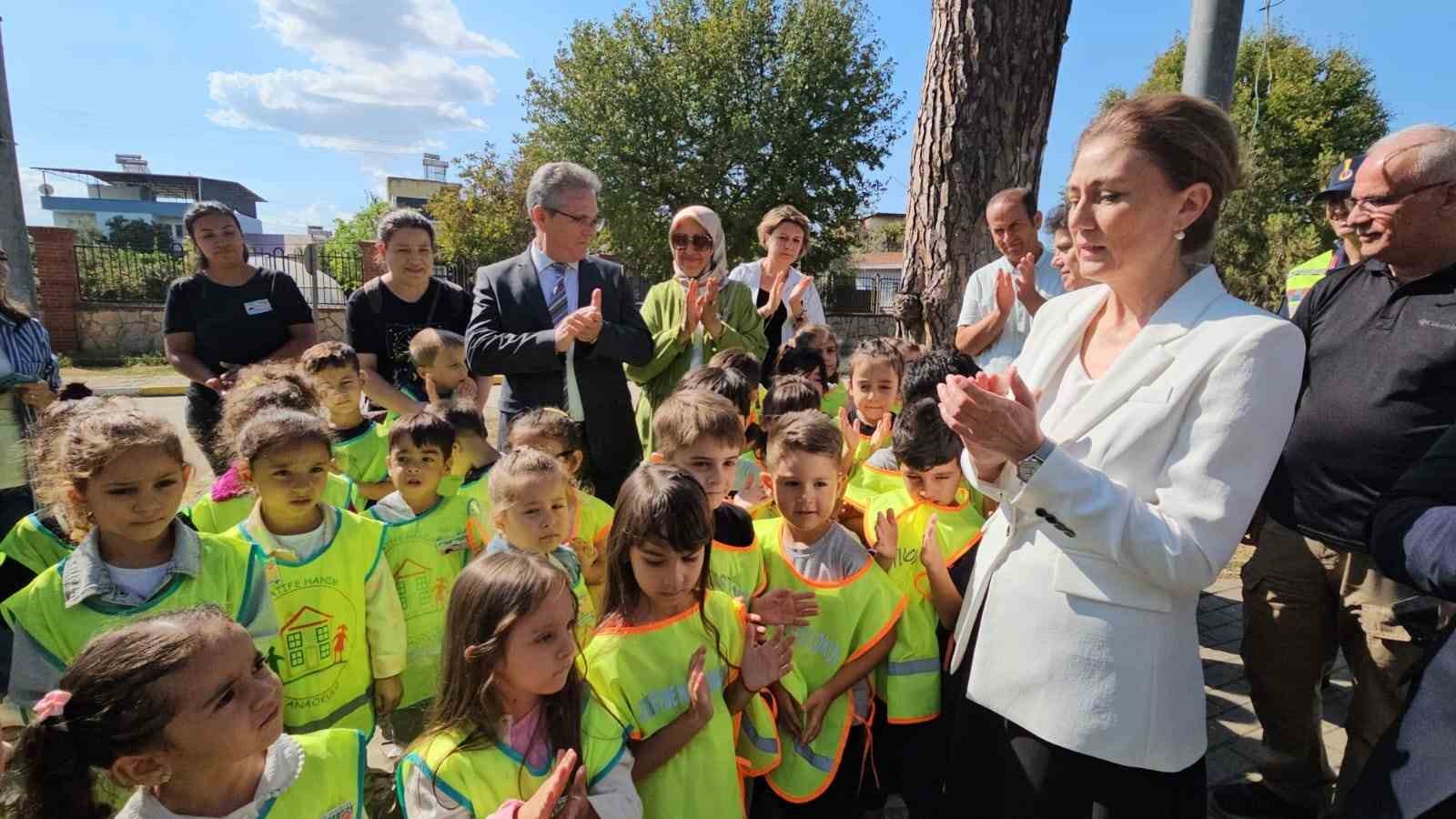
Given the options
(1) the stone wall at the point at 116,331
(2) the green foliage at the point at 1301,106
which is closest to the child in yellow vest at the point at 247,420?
(1) the stone wall at the point at 116,331

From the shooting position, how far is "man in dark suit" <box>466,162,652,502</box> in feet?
10.4

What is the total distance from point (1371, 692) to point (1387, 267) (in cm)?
128

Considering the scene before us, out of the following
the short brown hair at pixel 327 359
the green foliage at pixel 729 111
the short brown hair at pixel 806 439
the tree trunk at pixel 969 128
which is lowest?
the short brown hair at pixel 806 439

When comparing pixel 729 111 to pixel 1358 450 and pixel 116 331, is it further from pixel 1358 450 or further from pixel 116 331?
pixel 1358 450

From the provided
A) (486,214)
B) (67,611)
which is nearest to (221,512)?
(67,611)

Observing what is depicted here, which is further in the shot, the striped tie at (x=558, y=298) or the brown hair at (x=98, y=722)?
the striped tie at (x=558, y=298)

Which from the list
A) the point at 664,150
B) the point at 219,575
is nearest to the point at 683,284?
the point at 219,575

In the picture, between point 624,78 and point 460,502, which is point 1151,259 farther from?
point 624,78

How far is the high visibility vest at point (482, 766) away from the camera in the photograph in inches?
59.8

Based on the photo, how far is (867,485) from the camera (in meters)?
3.07

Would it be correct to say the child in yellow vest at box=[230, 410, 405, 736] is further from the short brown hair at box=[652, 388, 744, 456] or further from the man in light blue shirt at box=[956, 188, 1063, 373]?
the man in light blue shirt at box=[956, 188, 1063, 373]

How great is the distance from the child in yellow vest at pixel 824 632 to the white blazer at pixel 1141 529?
640mm

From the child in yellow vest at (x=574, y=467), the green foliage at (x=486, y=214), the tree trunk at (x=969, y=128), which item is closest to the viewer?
the child in yellow vest at (x=574, y=467)

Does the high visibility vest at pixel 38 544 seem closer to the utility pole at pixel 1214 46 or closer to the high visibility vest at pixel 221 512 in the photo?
the high visibility vest at pixel 221 512
